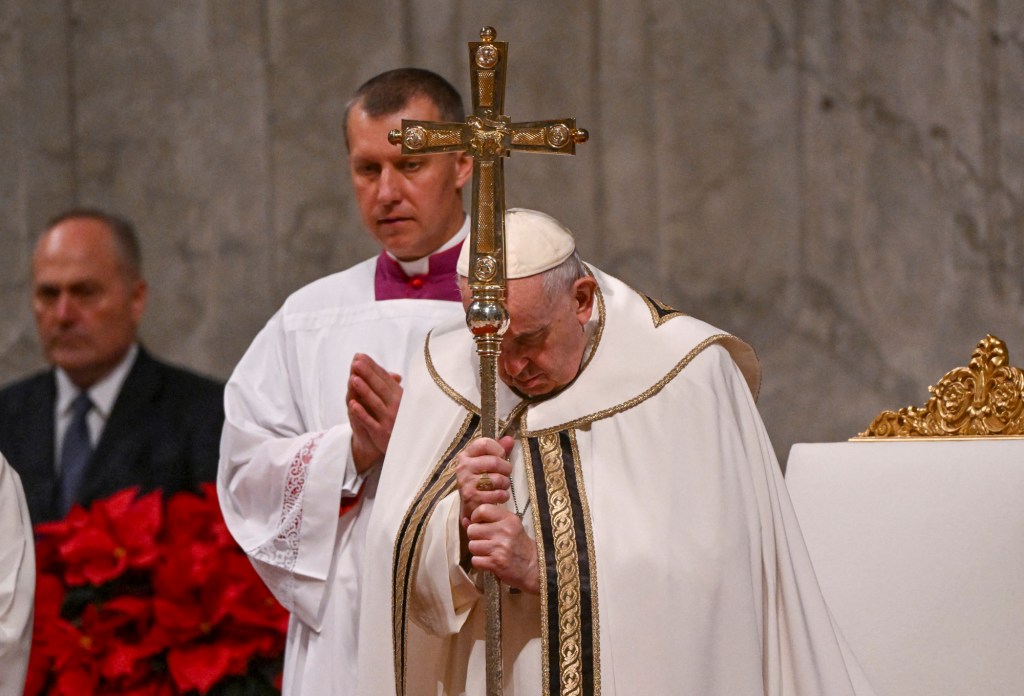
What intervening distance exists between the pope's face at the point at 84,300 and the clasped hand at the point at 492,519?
285 centimetres

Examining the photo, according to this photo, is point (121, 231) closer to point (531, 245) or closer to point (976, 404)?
point (531, 245)

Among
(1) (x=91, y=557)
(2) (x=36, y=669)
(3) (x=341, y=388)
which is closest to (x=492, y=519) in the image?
(3) (x=341, y=388)

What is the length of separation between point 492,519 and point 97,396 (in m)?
2.89

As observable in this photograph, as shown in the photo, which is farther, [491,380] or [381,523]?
[381,523]

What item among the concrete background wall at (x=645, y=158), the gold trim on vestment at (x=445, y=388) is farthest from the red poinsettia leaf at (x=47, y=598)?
the concrete background wall at (x=645, y=158)

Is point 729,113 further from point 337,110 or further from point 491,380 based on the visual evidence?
point 491,380

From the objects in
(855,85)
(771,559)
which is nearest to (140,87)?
(855,85)

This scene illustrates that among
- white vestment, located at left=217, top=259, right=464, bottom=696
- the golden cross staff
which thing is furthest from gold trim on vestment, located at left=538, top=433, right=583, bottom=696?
white vestment, located at left=217, top=259, right=464, bottom=696

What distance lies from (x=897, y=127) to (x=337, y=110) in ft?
6.49

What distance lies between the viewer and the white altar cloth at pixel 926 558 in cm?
333

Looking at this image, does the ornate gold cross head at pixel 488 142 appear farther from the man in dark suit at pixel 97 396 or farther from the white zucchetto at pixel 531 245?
the man in dark suit at pixel 97 396

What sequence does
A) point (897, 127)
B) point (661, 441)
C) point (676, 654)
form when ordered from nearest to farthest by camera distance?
point (676, 654) < point (661, 441) < point (897, 127)

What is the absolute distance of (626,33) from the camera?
5043 millimetres

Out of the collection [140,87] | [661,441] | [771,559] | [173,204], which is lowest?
[771,559]
